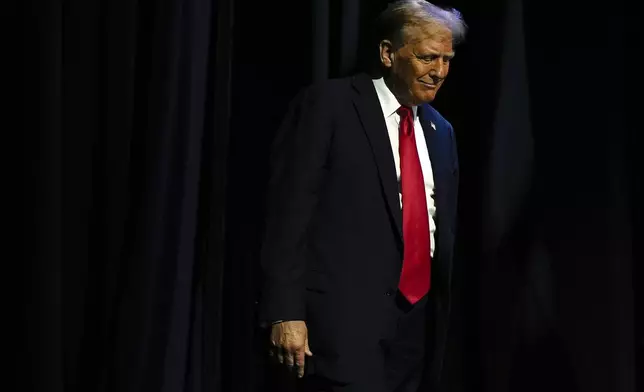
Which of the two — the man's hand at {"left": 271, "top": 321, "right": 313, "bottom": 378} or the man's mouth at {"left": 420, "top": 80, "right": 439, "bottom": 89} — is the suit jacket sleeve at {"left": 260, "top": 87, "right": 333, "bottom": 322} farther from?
the man's mouth at {"left": 420, "top": 80, "right": 439, "bottom": 89}

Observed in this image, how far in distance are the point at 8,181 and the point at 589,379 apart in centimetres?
125

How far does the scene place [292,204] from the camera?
4.53 ft

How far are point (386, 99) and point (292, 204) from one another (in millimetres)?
285

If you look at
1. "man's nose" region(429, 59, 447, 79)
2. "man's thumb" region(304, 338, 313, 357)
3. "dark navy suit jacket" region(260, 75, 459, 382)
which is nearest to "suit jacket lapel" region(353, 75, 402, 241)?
"dark navy suit jacket" region(260, 75, 459, 382)

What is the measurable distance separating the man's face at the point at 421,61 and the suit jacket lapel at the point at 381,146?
0.07 meters

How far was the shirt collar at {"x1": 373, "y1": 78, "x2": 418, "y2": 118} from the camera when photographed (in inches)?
59.1

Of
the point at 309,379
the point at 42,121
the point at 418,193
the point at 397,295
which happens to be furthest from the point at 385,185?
the point at 42,121

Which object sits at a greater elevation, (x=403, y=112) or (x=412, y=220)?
(x=403, y=112)

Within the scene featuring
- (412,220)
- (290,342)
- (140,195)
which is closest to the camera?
(290,342)

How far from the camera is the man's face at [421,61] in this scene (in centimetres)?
148

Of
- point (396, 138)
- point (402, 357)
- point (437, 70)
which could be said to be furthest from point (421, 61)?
point (402, 357)

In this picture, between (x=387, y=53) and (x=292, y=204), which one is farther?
(x=387, y=53)

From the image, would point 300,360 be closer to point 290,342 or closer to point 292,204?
point 290,342

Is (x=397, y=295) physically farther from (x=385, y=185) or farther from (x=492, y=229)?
(x=492, y=229)
